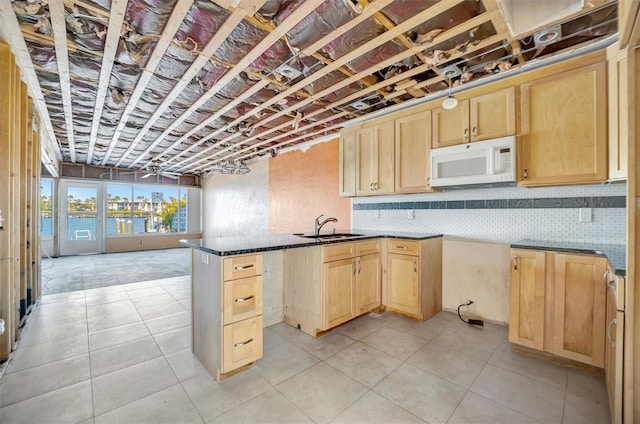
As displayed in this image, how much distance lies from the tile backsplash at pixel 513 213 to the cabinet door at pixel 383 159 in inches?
16.6

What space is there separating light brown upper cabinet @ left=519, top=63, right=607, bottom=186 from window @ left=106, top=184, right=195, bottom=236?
9840mm

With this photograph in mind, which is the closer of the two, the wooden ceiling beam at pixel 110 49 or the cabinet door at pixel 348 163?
the wooden ceiling beam at pixel 110 49

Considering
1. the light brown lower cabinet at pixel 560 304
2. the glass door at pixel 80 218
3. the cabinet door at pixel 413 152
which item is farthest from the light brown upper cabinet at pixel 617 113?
the glass door at pixel 80 218

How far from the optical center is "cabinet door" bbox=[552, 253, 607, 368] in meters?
1.92

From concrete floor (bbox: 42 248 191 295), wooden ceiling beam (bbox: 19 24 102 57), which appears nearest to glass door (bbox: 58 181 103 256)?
concrete floor (bbox: 42 248 191 295)

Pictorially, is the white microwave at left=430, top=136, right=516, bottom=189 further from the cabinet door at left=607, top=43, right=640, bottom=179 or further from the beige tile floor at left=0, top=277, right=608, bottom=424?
the beige tile floor at left=0, top=277, right=608, bottom=424

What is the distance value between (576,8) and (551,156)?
105 cm

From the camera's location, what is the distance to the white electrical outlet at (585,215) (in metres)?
2.36

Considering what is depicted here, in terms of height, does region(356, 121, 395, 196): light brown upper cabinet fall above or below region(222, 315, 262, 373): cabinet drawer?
above

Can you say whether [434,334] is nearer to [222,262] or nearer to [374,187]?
[374,187]

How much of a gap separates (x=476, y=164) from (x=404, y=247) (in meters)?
1.10

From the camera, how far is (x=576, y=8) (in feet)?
5.72

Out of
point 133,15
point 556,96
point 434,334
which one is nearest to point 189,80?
point 133,15

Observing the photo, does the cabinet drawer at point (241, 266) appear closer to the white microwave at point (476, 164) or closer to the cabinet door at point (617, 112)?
the white microwave at point (476, 164)
